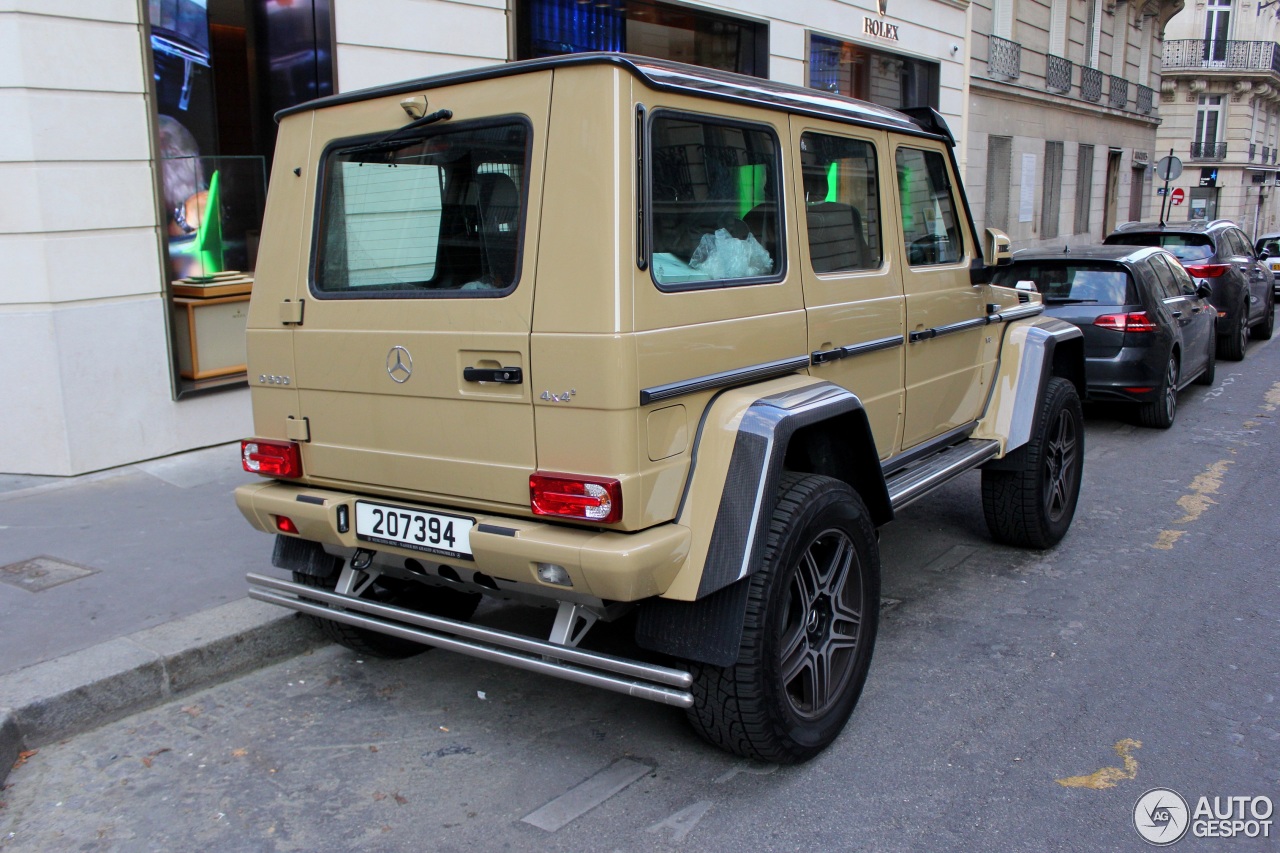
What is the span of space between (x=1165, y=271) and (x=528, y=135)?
26.6 ft

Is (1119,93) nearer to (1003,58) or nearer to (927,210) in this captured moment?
(1003,58)

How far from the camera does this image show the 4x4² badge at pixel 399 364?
10.9 ft

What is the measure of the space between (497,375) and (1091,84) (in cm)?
2639

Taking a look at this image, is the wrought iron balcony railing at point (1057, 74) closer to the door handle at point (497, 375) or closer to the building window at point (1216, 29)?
the door handle at point (497, 375)

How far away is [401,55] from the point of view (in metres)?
8.31

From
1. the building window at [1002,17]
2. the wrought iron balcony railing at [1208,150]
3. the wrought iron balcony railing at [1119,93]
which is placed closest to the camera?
the building window at [1002,17]

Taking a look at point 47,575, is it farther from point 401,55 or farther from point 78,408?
point 401,55

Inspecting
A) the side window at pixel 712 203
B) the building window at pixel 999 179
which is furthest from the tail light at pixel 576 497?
the building window at pixel 999 179

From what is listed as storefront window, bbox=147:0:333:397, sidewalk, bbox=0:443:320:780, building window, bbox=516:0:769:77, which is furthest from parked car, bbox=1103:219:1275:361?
sidewalk, bbox=0:443:320:780

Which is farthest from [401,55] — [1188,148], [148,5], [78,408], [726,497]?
[1188,148]

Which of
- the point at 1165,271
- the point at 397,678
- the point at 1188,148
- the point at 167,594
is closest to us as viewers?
the point at 397,678

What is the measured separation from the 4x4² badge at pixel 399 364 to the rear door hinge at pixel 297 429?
466 mm

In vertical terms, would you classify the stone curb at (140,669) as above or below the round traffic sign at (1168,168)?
below

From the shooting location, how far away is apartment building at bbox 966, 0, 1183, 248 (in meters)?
20.5
